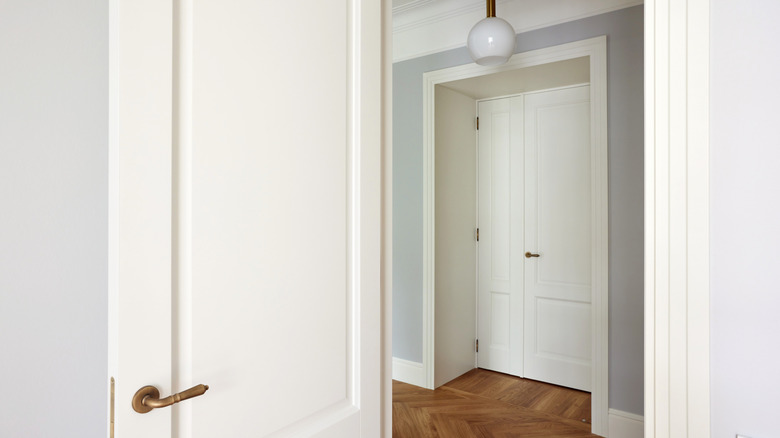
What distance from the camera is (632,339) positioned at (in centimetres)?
256

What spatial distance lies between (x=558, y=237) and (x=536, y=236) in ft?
0.58

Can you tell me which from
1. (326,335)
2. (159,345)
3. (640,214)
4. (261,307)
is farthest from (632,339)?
(159,345)

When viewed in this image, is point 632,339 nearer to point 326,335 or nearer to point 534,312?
point 534,312

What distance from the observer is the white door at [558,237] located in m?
3.30

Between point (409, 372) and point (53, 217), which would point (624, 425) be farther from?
point (53, 217)

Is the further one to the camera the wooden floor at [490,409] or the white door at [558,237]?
the white door at [558,237]

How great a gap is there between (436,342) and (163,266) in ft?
9.38
